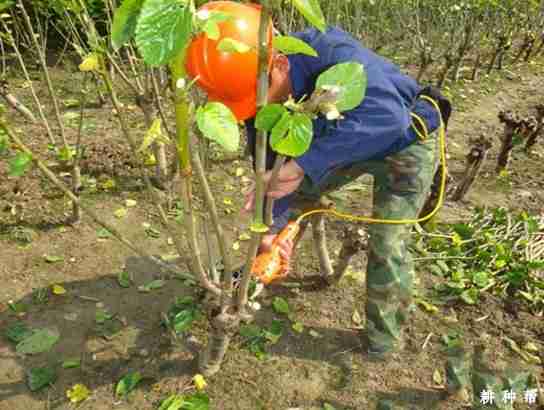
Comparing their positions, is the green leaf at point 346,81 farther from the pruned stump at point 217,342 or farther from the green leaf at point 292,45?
the pruned stump at point 217,342

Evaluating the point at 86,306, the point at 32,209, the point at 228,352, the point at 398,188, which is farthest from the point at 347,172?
the point at 32,209

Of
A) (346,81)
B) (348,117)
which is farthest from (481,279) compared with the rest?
(346,81)

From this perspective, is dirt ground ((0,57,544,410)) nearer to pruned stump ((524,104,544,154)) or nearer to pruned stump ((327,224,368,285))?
pruned stump ((327,224,368,285))

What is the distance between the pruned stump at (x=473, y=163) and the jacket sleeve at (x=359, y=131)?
1.60 meters

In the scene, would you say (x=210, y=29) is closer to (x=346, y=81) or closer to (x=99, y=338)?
(x=346, y=81)

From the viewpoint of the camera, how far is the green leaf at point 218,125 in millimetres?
902

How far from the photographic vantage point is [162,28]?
2.47 feet

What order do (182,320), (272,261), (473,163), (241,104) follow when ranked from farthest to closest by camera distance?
(473,163) → (272,261) → (182,320) → (241,104)

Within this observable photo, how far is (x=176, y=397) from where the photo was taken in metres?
2.08

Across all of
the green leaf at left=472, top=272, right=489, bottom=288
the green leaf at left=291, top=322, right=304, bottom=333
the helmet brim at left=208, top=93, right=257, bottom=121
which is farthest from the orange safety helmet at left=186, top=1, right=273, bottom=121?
the green leaf at left=472, top=272, right=489, bottom=288

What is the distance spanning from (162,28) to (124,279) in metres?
2.07

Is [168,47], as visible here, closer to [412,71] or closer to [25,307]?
[25,307]

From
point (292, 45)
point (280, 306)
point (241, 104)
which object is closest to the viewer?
point (292, 45)
